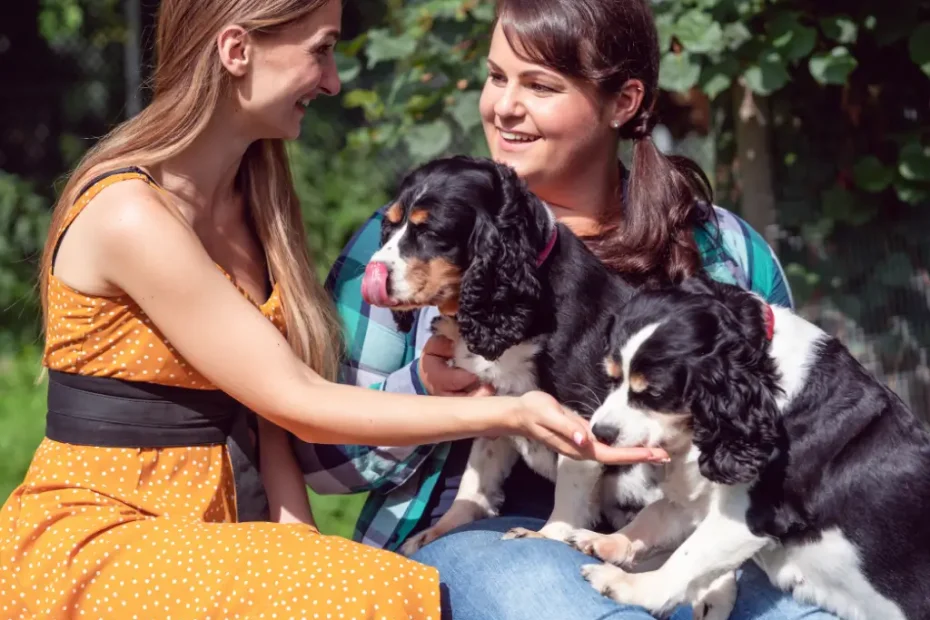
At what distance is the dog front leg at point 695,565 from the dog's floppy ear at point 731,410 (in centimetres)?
10

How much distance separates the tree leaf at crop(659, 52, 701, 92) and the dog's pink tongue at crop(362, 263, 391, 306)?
2.52m

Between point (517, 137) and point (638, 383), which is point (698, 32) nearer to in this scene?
point (517, 137)

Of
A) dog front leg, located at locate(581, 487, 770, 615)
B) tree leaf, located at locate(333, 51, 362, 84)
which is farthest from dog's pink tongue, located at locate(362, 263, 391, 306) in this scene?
tree leaf, located at locate(333, 51, 362, 84)

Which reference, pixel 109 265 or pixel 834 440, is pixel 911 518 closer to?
pixel 834 440

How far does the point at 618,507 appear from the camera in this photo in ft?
10.8

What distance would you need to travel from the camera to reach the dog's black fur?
315cm

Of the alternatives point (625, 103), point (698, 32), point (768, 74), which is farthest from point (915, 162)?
point (625, 103)

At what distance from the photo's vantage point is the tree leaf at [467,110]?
5.57 metres

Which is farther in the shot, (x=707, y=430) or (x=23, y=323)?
(x=23, y=323)

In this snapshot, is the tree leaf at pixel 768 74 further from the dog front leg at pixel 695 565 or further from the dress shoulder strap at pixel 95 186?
the dress shoulder strap at pixel 95 186

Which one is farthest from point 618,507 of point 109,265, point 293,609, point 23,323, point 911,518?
point 23,323

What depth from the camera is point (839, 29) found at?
5.34 m

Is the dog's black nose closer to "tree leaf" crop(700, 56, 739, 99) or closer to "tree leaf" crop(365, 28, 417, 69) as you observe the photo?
"tree leaf" crop(700, 56, 739, 99)

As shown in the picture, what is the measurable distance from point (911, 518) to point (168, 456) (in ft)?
5.70
